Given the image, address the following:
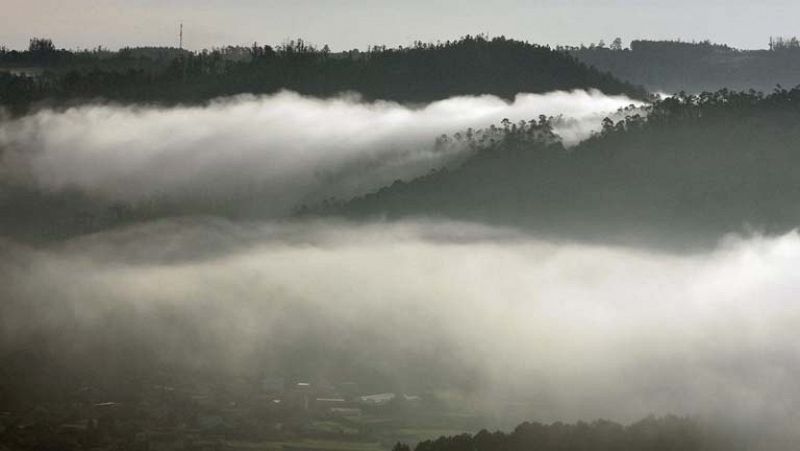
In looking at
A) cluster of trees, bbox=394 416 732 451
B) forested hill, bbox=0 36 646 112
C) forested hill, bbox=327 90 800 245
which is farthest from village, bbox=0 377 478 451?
forested hill, bbox=0 36 646 112

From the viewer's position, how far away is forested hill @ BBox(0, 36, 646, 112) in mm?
102562

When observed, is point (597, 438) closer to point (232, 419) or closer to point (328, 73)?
point (232, 419)

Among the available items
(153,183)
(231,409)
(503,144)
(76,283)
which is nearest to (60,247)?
(76,283)

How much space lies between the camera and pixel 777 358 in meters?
55.2

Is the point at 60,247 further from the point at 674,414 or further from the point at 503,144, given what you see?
the point at 674,414

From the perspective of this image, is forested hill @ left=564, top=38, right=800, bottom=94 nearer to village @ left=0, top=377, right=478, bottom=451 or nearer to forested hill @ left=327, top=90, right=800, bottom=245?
forested hill @ left=327, top=90, right=800, bottom=245

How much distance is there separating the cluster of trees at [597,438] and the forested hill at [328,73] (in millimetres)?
54424

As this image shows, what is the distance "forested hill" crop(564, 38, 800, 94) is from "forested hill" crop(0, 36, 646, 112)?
76.0 ft

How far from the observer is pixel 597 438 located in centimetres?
4647

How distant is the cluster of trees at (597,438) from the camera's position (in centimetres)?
4588

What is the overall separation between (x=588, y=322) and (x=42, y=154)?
3702 centimetres

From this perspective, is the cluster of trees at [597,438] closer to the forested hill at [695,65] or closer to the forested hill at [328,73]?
the forested hill at [328,73]

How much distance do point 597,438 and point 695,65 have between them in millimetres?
104091

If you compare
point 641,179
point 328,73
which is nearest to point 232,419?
point 641,179
